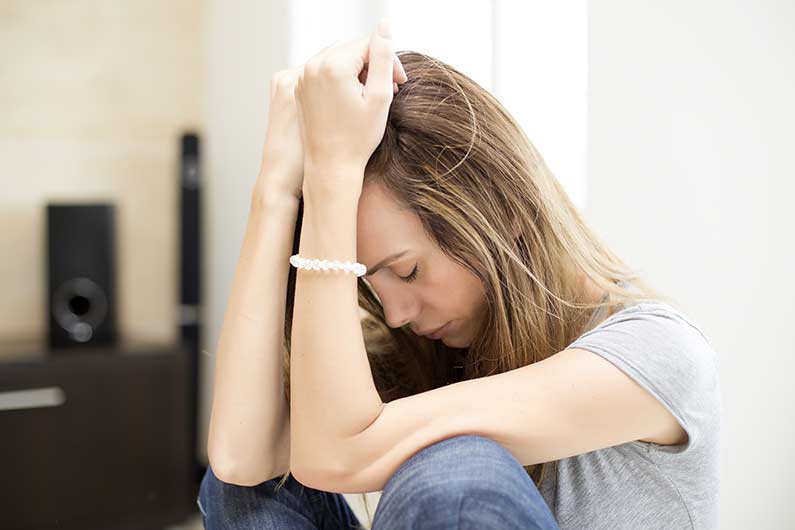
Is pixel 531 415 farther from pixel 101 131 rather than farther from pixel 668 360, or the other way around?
pixel 101 131

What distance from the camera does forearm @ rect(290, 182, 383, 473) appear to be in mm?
923

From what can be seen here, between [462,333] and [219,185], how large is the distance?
6.38ft

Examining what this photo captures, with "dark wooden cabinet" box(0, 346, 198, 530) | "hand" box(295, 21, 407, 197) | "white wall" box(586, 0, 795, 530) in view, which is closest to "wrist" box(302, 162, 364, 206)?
"hand" box(295, 21, 407, 197)

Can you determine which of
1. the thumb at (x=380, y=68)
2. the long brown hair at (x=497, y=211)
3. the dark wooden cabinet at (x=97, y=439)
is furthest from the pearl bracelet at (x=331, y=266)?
the dark wooden cabinet at (x=97, y=439)

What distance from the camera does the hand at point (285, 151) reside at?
1140 millimetres

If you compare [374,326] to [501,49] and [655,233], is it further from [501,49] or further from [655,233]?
[501,49]

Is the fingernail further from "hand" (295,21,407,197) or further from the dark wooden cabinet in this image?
the dark wooden cabinet

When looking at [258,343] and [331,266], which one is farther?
[258,343]

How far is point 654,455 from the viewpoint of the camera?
0.96 m

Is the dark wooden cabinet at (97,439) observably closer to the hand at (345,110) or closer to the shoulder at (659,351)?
the hand at (345,110)

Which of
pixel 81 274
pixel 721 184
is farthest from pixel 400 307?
pixel 81 274

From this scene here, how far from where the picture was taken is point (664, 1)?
129 centimetres

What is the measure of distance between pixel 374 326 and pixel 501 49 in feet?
2.10

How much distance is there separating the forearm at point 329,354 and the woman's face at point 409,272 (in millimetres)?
55
